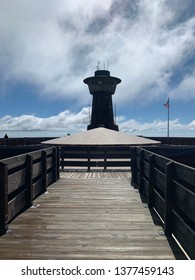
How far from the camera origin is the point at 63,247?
4.33 meters

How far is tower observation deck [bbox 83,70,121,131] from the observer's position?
43781mm

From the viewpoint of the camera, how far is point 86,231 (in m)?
5.10

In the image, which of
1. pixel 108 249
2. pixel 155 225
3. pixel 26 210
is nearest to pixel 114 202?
pixel 155 225

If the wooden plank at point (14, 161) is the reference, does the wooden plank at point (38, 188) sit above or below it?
below

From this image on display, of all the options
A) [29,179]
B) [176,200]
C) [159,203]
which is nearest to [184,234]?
[176,200]

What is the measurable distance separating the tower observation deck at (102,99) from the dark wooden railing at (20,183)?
34.1 meters

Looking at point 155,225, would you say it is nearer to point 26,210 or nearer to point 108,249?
point 108,249

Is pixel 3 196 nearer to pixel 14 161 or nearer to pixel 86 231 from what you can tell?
pixel 14 161

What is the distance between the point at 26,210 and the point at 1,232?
162cm

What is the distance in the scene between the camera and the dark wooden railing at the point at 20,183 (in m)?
5.00

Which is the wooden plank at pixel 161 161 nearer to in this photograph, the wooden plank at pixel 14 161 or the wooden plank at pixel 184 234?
the wooden plank at pixel 184 234

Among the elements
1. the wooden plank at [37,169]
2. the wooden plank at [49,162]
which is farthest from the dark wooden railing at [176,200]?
the wooden plank at [49,162]

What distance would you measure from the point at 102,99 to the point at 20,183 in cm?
3916

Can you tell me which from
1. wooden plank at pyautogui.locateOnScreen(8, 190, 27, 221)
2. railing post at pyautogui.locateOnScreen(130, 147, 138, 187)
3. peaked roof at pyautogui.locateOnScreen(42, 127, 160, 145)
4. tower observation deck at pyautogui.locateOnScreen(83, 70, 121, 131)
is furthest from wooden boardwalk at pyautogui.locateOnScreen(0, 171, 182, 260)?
tower observation deck at pyautogui.locateOnScreen(83, 70, 121, 131)
